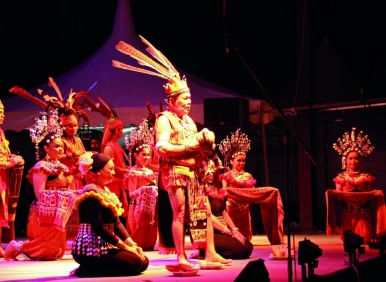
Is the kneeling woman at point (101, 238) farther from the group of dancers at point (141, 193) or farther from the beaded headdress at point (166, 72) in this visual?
the beaded headdress at point (166, 72)

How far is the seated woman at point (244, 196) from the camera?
25.2 ft

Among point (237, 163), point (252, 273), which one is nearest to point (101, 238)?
point (252, 273)

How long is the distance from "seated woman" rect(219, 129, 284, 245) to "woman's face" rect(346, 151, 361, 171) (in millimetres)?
1367

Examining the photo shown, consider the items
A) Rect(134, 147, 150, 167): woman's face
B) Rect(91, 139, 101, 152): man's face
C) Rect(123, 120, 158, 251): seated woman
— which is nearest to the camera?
Rect(123, 120, 158, 251): seated woman

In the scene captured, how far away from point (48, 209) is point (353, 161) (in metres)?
4.15

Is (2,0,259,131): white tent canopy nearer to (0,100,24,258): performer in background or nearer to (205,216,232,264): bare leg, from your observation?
(0,100,24,258): performer in background

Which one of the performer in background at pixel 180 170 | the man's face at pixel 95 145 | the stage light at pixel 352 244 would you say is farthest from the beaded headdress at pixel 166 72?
the man's face at pixel 95 145

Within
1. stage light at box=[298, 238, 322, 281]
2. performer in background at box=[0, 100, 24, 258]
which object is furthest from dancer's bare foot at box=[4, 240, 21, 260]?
stage light at box=[298, 238, 322, 281]

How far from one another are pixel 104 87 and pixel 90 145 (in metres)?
0.85

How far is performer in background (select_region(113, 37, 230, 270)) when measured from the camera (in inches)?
237

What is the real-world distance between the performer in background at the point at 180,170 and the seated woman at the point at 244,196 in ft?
4.41

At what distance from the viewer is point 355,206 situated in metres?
9.45

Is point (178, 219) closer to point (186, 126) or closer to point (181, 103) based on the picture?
point (186, 126)

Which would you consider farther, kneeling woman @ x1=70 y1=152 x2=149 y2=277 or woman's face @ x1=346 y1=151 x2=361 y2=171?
woman's face @ x1=346 y1=151 x2=361 y2=171
